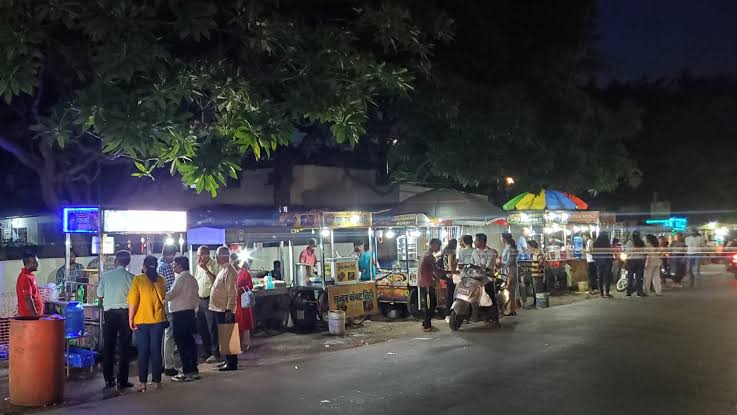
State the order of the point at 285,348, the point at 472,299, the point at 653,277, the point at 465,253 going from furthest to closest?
the point at 653,277, the point at 465,253, the point at 472,299, the point at 285,348

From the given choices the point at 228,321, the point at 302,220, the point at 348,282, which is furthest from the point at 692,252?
the point at 228,321

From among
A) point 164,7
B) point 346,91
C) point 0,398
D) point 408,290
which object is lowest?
point 0,398

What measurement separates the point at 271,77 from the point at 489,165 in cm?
817

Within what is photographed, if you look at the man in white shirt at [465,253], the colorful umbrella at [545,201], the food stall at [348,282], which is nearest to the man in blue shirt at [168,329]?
the food stall at [348,282]

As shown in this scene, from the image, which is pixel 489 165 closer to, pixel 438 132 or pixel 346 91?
pixel 438 132

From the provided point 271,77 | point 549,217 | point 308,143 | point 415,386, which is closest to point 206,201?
point 308,143

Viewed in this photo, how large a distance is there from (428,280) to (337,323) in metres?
1.99

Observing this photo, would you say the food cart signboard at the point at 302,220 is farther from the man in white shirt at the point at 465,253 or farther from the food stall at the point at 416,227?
the man in white shirt at the point at 465,253

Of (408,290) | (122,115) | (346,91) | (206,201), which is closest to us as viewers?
(122,115)

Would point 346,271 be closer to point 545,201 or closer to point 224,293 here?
point 224,293

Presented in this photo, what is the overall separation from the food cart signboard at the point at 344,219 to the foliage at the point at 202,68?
3.91 meters

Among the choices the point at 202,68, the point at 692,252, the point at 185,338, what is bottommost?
the point at 185,338

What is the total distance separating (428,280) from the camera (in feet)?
43.9

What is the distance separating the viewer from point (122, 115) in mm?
8242
